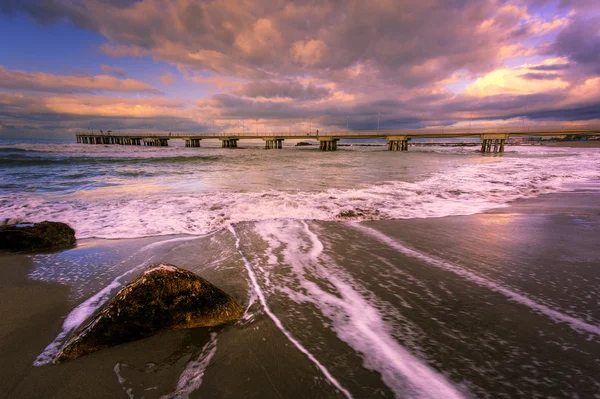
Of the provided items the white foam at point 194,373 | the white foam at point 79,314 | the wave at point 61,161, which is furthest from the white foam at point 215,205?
the wave at point 61,161

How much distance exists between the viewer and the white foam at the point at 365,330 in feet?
6.32

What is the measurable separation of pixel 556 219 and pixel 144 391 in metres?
8.55

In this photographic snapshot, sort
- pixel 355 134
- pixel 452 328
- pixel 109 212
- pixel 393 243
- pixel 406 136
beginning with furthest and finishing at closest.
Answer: pixel 355 134, pixel 406 136, pixel 109 212, pixel 393 243, pixel 452 328

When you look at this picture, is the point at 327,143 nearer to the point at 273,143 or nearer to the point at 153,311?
the point at 273,143

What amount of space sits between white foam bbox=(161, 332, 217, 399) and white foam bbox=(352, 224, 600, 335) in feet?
10.6

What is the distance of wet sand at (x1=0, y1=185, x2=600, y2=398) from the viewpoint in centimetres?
192

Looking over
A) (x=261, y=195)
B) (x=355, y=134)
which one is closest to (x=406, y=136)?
(x=355, y=134)

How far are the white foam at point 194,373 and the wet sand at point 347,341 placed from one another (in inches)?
1.3

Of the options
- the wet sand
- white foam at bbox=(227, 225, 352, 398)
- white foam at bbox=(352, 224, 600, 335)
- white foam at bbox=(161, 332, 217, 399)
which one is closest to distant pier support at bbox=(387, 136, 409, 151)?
the wet sand

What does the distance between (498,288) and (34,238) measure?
7333 millimetres

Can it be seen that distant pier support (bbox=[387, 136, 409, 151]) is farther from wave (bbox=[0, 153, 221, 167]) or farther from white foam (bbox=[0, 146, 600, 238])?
white foam (bbox=[0, 146, 600, 238])

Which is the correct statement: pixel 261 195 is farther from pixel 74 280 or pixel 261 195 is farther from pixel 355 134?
pixel 355 134

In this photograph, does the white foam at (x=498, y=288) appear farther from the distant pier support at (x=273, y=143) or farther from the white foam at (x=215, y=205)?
the distant pier support at (x=273, y=143)

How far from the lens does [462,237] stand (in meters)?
5.14
